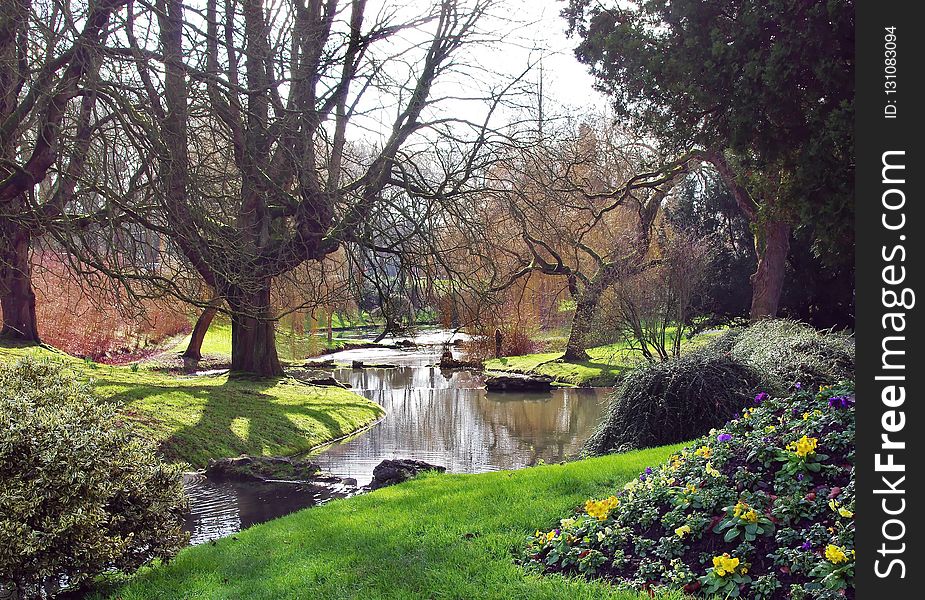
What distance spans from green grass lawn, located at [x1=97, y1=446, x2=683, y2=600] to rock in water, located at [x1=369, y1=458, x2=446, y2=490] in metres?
1.85

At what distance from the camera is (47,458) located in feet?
16.8

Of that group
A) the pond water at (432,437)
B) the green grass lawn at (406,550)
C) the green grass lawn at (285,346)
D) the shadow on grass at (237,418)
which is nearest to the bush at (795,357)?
the pond water at (432,437)

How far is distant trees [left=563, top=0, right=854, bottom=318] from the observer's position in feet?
25.2

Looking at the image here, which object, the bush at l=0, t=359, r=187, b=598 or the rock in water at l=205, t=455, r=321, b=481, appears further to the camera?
the rock in water at l=205, t=455, r=321, b=481

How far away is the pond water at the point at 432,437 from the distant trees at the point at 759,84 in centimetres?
552

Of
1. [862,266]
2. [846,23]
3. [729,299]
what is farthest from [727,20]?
[729,299]

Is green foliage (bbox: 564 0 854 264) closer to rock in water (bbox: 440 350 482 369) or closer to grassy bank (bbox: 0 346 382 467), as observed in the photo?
grassy bank (bbox: 0 346 382 467)

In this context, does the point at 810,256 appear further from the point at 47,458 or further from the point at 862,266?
the point at 47,458

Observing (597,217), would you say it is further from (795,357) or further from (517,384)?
(795,357)

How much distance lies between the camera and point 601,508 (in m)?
5.40

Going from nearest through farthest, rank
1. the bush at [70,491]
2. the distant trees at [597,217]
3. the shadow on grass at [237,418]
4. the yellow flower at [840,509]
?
the yellow flower at [840,509]
the bush at [70,491]
the shadow on grass at [237,418]
the distant trees at [597,217]

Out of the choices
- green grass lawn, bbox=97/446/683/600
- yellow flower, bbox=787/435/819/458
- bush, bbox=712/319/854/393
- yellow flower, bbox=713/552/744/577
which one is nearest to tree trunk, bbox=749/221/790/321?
bush, bbox=712/319/854/393

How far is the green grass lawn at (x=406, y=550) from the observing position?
480 cm

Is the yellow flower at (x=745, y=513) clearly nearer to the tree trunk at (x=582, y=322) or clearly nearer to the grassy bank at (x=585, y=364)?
the grassy bank at (x=585, y=364)
